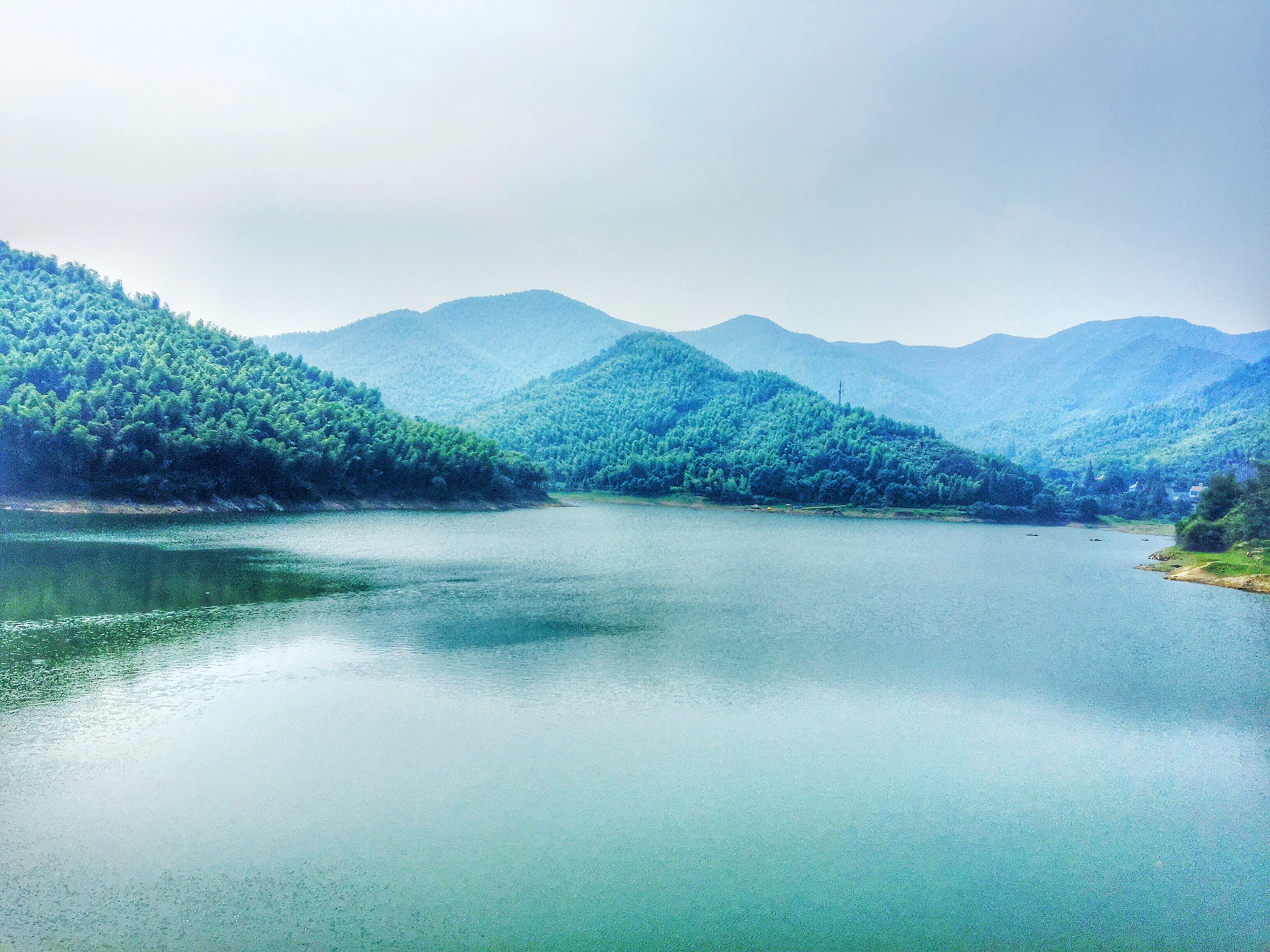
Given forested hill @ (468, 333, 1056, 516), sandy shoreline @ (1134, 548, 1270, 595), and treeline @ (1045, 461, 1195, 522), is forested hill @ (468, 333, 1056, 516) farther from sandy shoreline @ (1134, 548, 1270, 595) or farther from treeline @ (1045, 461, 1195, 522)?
sandy shoreline @ (1134, 548, 1270, 595)

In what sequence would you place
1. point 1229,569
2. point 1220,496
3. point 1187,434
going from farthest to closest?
point 1187,434, point 1220,496, point 1229,569

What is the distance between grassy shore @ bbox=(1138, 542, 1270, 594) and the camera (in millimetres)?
35719

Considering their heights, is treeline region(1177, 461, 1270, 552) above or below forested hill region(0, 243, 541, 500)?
below

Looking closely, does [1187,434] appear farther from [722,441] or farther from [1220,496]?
[1220,496]

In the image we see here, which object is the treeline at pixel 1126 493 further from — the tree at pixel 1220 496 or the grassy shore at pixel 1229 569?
the grassy shore at pixel 1229 569

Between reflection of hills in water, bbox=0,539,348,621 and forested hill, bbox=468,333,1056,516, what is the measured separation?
75686 millimetres

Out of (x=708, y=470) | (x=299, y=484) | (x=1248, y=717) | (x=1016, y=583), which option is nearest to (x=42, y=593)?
(x=1248, y=717)

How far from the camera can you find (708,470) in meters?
107

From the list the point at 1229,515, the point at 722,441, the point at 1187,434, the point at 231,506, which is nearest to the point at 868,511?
the point at 722,441

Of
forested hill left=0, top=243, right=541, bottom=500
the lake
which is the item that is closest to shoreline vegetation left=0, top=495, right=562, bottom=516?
forested hill left=0, top=243, right=541, bottom=500

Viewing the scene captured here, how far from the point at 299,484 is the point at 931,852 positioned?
2295 inches

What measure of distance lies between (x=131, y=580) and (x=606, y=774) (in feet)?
62.6

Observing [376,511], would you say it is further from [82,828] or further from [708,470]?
[82,828]

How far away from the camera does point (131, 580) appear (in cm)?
2497
